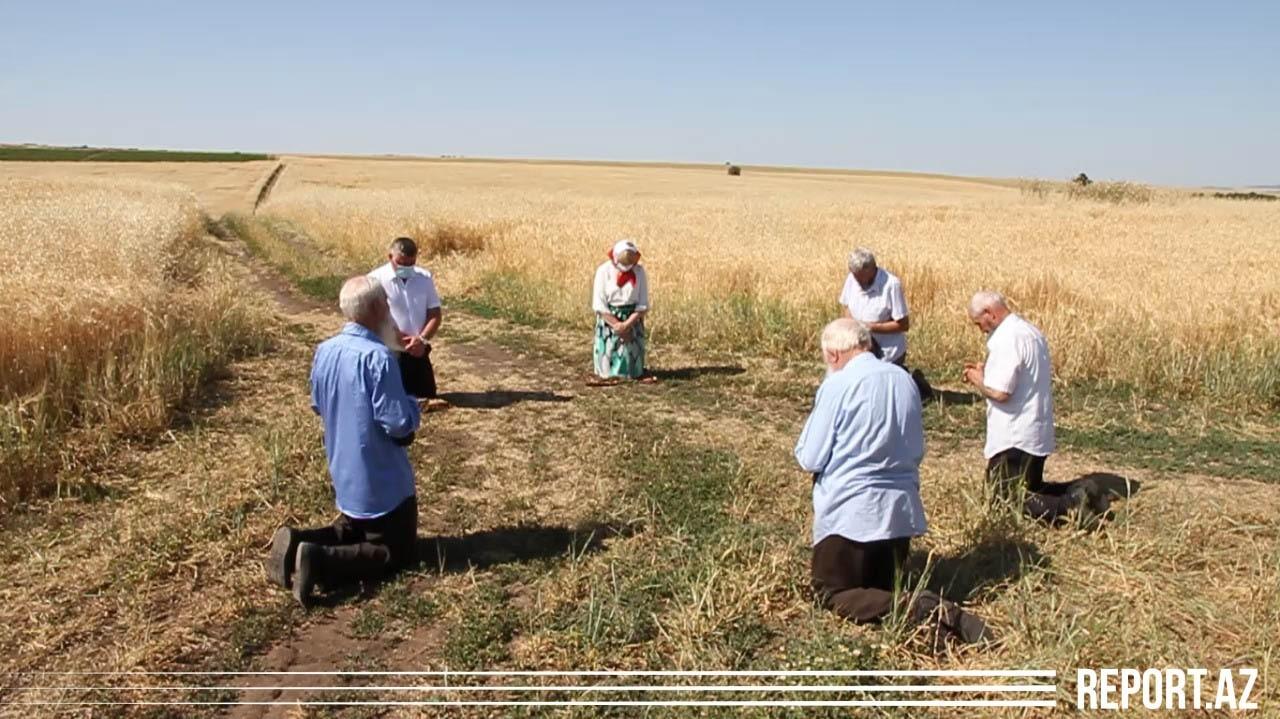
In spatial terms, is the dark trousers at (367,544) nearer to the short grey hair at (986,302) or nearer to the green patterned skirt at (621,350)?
the short grey hair at (986,302)

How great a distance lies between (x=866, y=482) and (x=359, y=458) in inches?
97.0

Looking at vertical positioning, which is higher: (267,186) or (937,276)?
(267,186)

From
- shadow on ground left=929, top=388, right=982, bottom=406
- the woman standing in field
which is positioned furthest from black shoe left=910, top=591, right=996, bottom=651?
the woman standing in field

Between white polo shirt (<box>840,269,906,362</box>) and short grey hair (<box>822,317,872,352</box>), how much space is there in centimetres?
318

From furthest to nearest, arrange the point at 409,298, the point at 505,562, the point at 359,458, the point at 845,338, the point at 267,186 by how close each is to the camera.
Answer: the point at 267,186, the point at 409,298, the point at 505,562, the point at 359,458, the point at 845,338

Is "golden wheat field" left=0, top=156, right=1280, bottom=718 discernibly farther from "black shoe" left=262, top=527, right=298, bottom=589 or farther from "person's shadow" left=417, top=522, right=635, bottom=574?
"black shoe" left=262, top=527, right=298, bottom=589

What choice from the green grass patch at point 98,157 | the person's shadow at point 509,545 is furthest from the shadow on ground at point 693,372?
the green grass patch at point 98,157

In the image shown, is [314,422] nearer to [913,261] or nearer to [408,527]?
[408,527]

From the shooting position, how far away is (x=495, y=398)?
26.2 feet

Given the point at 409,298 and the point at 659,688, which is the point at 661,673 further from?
the point at 409,298

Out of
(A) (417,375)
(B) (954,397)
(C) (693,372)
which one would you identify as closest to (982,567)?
(B) (954,397)

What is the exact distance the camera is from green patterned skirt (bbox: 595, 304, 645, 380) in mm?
8518

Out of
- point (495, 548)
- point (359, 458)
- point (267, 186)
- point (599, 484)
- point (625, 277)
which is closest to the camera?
point (359, 458)

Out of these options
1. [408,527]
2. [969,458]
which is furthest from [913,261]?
[408,527]
